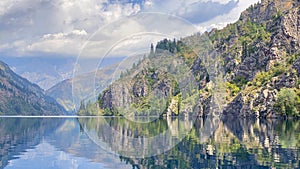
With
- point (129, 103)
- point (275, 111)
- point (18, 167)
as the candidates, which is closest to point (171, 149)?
point (18, 167)

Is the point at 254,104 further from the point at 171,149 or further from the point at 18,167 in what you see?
the point at 18,167

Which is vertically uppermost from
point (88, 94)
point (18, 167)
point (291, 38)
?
point (291, 38)

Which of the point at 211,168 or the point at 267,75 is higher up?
the point at 267,75

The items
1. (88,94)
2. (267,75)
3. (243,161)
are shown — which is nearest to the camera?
(243,161)

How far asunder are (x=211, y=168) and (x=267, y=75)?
152 m

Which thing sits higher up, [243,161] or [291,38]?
[291,38]

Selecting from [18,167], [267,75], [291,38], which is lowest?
[18,167]

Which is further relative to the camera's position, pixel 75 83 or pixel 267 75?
pixel 267 75

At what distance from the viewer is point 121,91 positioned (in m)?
127

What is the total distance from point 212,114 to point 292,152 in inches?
5753

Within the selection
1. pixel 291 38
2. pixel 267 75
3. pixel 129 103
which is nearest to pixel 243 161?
pixel 129 103

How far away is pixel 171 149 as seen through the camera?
49.5m

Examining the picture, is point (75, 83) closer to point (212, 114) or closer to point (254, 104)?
point (254, 104)

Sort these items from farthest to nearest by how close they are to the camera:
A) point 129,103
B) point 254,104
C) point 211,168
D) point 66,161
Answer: point 254,104
point 129,103
point 66,161
point 211,168
